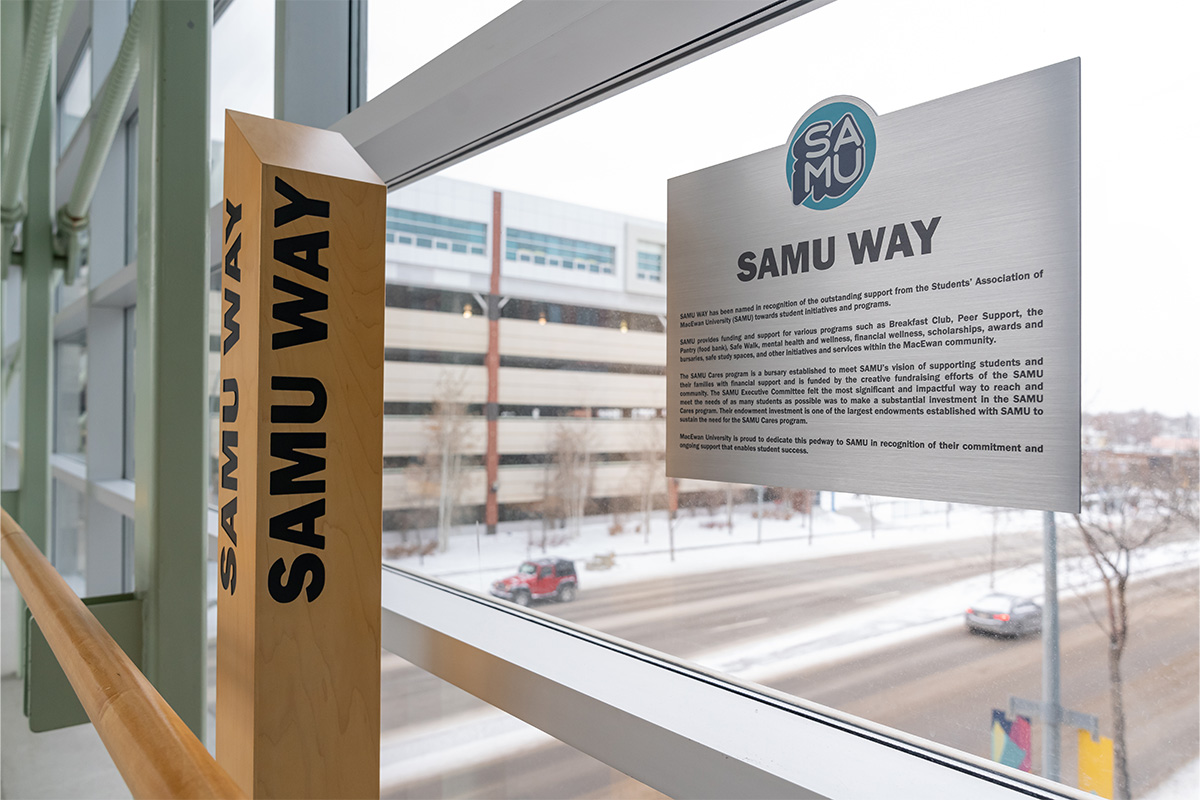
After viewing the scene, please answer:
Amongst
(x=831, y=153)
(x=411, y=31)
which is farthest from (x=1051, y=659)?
(x=411, y=31)

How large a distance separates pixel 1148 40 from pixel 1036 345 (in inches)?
7.9

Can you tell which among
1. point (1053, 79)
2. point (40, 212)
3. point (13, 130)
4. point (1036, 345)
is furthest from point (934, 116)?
point (40, 212)

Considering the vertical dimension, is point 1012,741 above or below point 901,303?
below

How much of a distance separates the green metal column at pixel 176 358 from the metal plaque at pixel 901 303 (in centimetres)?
118

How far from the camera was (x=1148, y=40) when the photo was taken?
441mm

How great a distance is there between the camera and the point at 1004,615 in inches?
19.8

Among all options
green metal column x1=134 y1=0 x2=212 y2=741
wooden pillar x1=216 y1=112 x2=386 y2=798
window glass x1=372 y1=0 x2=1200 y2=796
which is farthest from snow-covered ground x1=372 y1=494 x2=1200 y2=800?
green metal column x1=134 y1=0 x2=212 y2=741

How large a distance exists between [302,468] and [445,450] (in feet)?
2.51

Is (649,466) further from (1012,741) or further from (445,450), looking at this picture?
(445,450)

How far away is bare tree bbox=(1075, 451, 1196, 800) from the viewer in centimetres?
42

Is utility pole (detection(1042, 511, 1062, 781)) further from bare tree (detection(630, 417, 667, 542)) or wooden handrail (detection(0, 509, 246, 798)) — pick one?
wooden handrail (detection(0, 509, 246, 798))

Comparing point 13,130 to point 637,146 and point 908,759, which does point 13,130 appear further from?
point 908,759

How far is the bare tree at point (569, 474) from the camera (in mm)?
972

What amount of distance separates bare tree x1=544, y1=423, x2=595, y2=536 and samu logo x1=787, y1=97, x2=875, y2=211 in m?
0.48
